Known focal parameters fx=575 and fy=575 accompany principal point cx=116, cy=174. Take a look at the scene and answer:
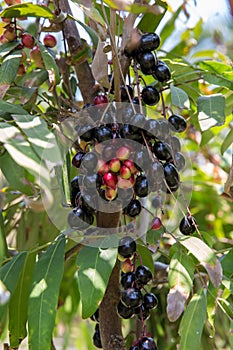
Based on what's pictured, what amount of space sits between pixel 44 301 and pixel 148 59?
31cm

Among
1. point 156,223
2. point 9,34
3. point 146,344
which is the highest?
point 9,34

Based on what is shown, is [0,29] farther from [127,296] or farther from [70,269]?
[70,269]

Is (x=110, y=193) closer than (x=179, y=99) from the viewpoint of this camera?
Yes

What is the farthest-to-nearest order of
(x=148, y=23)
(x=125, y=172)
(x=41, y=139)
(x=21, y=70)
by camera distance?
(x=21, y=70) < (x=148, y=23) < (x=125, y=172) < (x=41, y=139)

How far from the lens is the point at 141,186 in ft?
2.16

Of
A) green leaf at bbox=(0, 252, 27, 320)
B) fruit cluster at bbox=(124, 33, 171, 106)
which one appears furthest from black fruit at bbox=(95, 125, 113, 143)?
green leaf at bbox=(0, 252, 27, 320)

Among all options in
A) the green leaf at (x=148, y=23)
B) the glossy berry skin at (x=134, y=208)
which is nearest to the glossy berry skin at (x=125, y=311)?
the glossy berry skin at (x=134, y=208)

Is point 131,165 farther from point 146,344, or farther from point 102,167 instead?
point 146,344

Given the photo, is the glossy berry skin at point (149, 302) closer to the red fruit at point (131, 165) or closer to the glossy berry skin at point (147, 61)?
the red fruit at point (131, 165)

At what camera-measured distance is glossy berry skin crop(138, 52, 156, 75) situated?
2.32ft

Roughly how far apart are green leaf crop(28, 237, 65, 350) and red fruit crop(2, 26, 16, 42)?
1.05 ft

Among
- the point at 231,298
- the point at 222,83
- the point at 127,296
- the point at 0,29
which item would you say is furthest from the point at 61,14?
the point at 231,298

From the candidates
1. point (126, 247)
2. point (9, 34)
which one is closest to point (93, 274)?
point (126, 247)

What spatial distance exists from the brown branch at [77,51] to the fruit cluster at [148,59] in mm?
134
